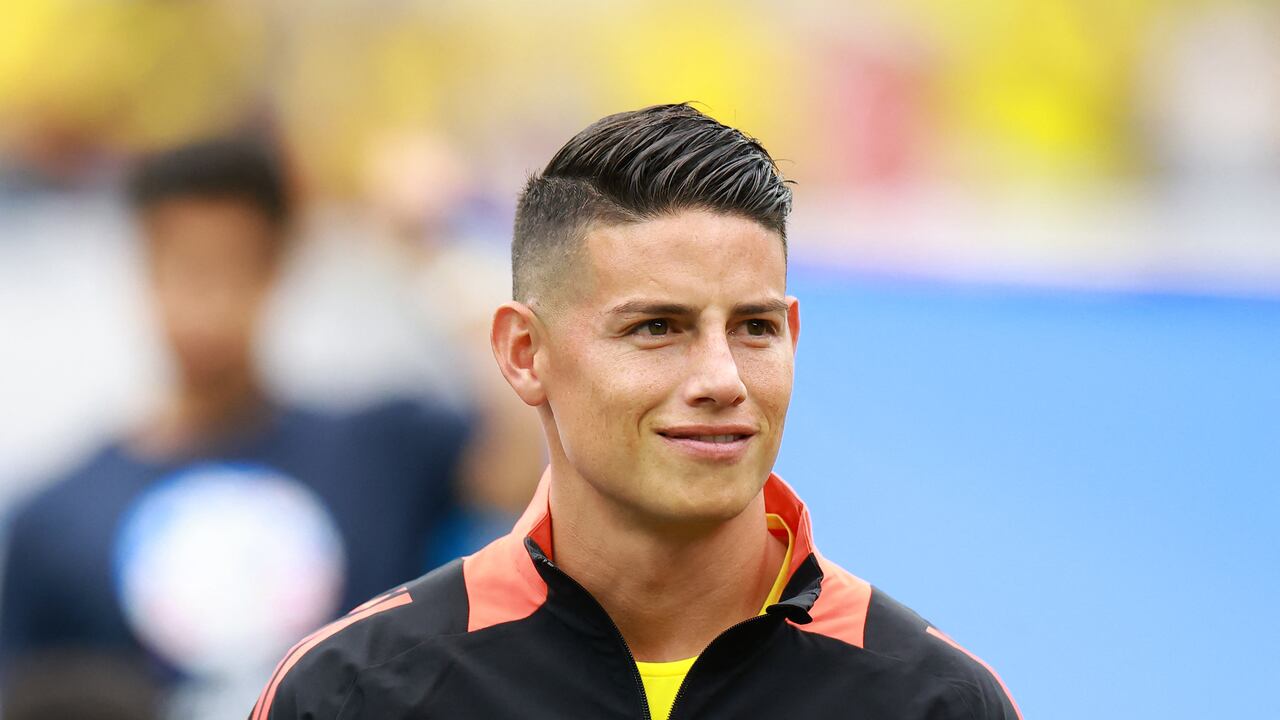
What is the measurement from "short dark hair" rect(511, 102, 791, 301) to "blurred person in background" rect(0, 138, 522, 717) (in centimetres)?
168

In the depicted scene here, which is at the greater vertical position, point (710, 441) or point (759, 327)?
point (759, 327)

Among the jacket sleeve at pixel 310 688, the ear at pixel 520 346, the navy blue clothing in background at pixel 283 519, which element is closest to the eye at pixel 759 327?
the ear at pixel 520 346

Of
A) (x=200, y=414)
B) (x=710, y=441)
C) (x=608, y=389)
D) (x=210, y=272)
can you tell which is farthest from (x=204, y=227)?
(x=710, y=441)

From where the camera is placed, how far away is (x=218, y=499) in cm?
403

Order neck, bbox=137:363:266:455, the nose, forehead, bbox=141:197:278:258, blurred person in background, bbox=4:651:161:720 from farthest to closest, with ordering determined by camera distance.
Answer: forehead, bbox=141:197:278:258 → neck, bbox=137:363:266:455 → blurred person in background, bbox=4:651:161:720 → the nose

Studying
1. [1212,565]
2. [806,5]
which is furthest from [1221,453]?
[806,5]

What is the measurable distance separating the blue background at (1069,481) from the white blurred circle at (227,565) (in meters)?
2.86

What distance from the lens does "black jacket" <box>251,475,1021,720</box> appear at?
2.27 meters

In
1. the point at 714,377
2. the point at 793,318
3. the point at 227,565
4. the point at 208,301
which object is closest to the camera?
the point at 714,377

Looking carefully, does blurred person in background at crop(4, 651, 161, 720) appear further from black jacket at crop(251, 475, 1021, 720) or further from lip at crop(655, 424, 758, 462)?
lip at crop(655, 424, 758, 462)

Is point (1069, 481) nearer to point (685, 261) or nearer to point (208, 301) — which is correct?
point (208, 301)

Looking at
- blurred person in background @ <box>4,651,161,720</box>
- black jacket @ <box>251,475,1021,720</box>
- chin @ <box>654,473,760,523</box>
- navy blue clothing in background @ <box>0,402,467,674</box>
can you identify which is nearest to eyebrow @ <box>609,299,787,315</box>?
chin @ <box>654,473,760,523</box>

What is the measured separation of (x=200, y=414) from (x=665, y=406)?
220cm

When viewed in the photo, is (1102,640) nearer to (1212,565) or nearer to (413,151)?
(1212,565)
